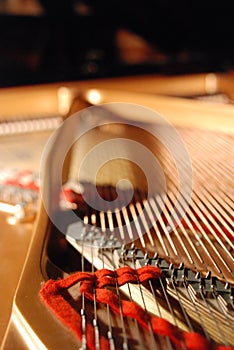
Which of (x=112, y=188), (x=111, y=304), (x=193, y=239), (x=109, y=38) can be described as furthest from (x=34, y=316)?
(x=109, y=38)

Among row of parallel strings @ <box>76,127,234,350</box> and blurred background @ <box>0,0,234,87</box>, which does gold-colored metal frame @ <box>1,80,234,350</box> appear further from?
blurred background @ <box>0,0,234,87</box>

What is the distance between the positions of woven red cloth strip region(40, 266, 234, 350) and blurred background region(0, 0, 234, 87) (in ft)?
6.61

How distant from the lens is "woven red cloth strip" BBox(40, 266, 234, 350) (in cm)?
74

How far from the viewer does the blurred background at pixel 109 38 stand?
3.08m

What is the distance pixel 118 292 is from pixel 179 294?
0.14 metres

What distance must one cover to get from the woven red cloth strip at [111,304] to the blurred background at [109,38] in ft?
6.61

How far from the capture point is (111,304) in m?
0.85

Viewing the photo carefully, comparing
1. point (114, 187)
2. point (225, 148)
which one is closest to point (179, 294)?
point (114, 187)

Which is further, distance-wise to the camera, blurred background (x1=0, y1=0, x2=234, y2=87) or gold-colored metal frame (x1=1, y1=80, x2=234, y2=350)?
blurred background (x1=0, y1=0, x2=234, y2=87)

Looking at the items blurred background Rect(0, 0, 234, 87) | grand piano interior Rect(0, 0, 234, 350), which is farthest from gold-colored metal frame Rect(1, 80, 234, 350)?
blurred background Rect(0, 0, 234, 87)

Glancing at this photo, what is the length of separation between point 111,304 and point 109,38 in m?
3.01

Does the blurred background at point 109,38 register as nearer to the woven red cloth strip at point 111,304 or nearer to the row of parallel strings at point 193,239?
the row of parallel strings at point 193,239

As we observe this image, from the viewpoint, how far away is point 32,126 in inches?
93.6

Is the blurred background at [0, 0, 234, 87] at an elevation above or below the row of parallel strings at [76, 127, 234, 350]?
above
